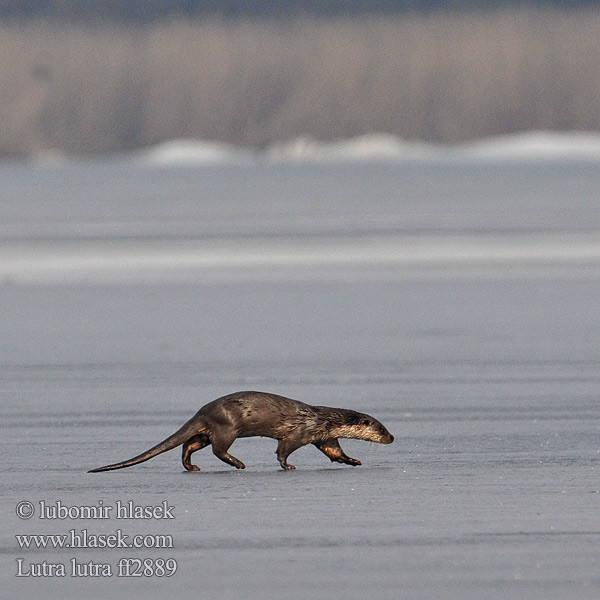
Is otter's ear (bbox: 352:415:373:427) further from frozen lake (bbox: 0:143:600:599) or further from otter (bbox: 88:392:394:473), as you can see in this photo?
frozen lake (bbox: 0:143:600:599)

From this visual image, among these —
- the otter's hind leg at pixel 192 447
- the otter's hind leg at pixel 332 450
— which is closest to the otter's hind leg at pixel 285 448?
the otter's hind leg at pixel 332 450

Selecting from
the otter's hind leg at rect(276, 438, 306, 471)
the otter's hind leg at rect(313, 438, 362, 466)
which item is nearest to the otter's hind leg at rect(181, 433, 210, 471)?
the otter's hind leg at rect(276, 438, 306, 471)

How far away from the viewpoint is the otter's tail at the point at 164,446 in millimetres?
7785

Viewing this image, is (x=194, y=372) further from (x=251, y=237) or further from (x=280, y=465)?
(x=251, y=237)

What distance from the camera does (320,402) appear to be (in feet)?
33.2

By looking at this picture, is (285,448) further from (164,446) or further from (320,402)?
(320,402)

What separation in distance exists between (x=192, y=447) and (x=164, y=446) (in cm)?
24

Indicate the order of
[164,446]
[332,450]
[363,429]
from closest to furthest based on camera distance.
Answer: [164,446], [332,450], [363,429]

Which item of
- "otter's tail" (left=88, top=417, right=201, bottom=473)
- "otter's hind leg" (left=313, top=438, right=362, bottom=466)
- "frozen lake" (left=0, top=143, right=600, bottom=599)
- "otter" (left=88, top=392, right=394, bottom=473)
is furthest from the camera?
"otter's hind leg" (left=313, top=438, right=362, bottom=466)

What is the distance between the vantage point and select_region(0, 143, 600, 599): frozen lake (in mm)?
6160

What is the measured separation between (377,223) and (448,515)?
30.1 m

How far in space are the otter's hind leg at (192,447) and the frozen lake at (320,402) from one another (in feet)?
0.47

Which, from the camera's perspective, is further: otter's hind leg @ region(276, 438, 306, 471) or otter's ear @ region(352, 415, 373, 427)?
otter's ear @ region(352, 415, 373, 427)

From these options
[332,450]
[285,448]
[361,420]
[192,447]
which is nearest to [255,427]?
[285,448]
